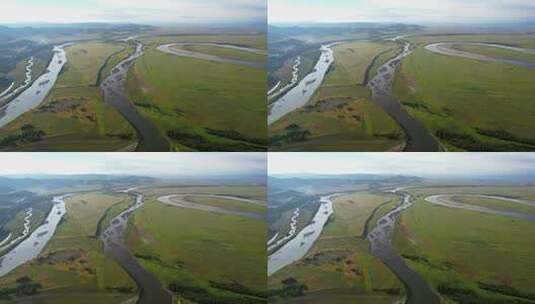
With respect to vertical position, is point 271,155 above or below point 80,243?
above

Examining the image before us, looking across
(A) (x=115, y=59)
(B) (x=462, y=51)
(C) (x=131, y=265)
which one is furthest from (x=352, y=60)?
(C) (x=131, y=265)

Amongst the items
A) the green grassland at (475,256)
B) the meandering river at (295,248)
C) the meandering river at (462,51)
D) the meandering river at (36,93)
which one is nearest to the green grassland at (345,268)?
the meandering river at (295,248)

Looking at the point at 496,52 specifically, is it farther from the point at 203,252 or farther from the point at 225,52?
the point at 203,252

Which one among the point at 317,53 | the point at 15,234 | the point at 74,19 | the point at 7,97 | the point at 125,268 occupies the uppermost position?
the point at 74,19

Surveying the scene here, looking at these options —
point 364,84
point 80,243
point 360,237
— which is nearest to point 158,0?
point 364,84

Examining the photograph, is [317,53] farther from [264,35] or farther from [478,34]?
[478,34]

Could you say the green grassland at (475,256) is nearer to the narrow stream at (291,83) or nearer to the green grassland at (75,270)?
the narrow stream at (291,83)

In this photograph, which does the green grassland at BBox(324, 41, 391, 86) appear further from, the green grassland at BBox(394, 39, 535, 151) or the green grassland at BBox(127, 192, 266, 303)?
the green grassland at BBox(127, 192, 266, 303)

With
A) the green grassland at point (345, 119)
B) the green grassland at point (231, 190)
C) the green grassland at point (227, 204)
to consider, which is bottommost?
the green grassland at point (227, 204)
